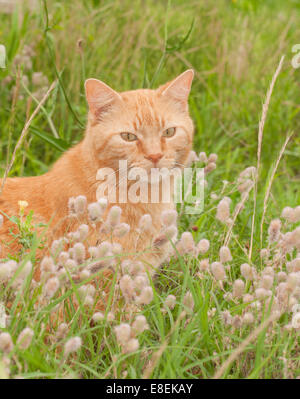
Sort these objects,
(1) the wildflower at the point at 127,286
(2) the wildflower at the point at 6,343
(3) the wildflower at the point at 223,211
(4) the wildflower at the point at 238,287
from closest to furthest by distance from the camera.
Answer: (2) the wildflower at the point at 6,343 → (1) the wildflower at the point at 127,286 → (4) the wildflower at the point at 238,287 → (3) the wildflower at the point at 223,211

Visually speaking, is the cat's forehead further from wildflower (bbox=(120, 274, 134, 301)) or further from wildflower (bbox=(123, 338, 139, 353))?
wildflower (bbox=(123, 338, 139, 353))

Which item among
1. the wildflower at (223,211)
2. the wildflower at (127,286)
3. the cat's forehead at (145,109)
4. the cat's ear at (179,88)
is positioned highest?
the cat's ear at (179,88)

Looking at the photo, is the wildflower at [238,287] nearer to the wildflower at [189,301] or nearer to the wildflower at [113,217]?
the wildflower at [189,301]

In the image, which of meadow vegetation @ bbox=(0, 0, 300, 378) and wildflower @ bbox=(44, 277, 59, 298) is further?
meadow vegetation @ bbox=(0, 0, 300, 378)

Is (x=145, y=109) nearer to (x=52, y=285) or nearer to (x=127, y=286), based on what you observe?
(x=127, y=286)

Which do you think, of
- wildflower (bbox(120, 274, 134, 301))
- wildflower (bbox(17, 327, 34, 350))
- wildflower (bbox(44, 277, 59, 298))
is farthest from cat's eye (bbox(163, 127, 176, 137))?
wildflower (bbox(17, 327, 34, 350))

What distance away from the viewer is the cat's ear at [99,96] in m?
2.29

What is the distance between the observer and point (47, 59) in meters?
4.09

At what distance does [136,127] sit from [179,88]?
33 centimetres

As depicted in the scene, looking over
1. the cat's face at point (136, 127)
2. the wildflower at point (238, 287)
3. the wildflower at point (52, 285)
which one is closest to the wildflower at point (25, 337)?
the wildflower at point (52, 285)

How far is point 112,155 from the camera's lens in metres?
2.31

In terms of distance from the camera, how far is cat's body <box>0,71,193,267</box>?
2.24 m

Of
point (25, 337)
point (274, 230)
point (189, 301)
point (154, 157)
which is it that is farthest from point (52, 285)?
point (154, 157)
